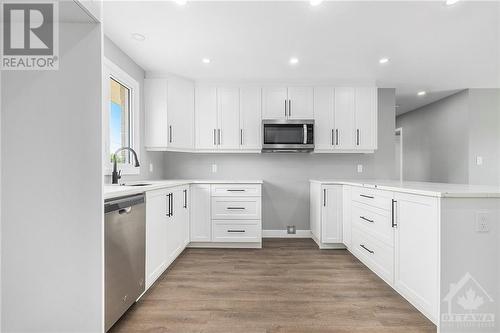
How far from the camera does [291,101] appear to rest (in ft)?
12.5

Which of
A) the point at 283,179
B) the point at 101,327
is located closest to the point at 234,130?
the point at 283,179

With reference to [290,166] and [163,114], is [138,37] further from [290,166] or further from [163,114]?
[290,166]

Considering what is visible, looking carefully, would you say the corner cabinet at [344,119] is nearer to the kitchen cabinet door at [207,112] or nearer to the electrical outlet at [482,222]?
the kitchen cabinet door at [207,112]

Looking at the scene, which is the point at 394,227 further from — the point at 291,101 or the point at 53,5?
the point at 53,5

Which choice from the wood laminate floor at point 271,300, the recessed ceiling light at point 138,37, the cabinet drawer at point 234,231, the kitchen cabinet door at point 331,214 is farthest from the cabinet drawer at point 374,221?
the recessed ceiling light at point 138,37

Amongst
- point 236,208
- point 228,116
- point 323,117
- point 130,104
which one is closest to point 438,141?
point 323,117

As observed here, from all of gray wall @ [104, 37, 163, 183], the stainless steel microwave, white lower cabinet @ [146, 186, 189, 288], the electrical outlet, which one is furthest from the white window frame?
the electrical outlet

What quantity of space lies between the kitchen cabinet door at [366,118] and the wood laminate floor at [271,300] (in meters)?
1.77

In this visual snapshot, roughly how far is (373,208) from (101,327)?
7.69 ft

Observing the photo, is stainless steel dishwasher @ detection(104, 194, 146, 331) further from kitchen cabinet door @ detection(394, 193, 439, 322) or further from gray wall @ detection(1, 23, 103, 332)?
kitchen cabinet door @ detection(394, 193, 439, 322)

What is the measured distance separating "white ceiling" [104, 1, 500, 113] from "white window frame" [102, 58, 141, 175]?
281mm

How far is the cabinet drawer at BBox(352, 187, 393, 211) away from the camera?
2221 millimetres

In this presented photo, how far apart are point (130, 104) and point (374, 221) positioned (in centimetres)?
318

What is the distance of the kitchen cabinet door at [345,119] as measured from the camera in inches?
151
